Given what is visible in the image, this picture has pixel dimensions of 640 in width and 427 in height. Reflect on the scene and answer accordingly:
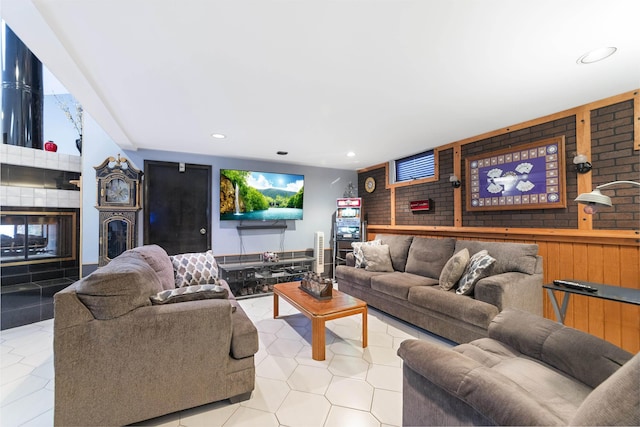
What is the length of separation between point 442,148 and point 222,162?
11.2ft

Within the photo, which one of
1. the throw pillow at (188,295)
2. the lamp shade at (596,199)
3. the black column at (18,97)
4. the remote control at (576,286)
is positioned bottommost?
the remote control at (576,286)

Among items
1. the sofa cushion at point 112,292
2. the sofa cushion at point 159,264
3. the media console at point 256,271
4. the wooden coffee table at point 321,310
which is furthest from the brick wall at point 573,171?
the sofa cushion at point 112,292

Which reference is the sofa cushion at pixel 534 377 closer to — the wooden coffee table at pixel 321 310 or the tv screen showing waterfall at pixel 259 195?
the wooden coffee table at pixel 321 310

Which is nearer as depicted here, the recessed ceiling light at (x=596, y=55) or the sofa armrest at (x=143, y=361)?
the sofa armrest at (x=143, y=361)

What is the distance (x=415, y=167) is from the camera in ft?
13.9

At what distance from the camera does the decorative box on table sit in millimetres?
2604

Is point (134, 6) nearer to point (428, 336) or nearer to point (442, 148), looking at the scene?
point (428, 336)

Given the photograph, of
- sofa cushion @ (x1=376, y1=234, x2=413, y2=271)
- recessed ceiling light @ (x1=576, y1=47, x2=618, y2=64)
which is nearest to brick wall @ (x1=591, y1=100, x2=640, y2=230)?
recessed ceiling light @ (x1=576, y1=47, x2=618, y2=64)

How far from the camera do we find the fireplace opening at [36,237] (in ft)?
10.6

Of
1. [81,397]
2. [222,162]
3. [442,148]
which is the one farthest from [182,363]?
[442,148]

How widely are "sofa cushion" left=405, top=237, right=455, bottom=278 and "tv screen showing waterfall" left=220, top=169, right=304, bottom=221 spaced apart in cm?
210

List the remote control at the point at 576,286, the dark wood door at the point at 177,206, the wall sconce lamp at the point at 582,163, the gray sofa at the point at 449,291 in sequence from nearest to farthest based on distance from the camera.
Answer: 1. the remote control at the point at 576,286
2. the gray sofa at the point at 449,291
3. the wall sconce lamp at the point at 582,163
4. the dark wood door at the point at 177,206

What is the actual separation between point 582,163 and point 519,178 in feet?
1.73

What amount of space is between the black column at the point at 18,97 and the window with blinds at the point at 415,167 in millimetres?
5393
